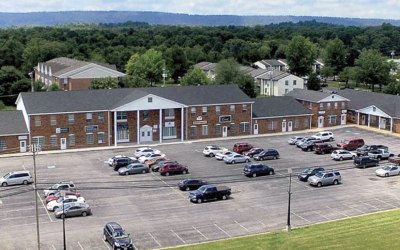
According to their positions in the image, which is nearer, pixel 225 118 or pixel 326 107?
pixel 225 118

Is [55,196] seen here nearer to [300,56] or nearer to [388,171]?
[388,171]

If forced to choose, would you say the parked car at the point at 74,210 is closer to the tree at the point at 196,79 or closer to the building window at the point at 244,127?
the building window at the point at 244,127

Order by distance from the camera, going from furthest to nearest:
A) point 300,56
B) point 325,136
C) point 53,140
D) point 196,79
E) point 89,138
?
1. point 300,56
2. point 196,79
3. point 325,136
4. point 89,138
5. point 53,140

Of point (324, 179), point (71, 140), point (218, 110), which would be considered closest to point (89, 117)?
point (71, 140)

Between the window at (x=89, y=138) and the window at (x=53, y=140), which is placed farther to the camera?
the window at (x=89, y=138)

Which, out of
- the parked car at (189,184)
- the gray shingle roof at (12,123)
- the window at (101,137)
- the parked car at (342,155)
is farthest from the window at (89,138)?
the parked car at (342,155)

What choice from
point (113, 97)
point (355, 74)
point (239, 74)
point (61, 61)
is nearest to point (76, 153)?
point (113, 97)
